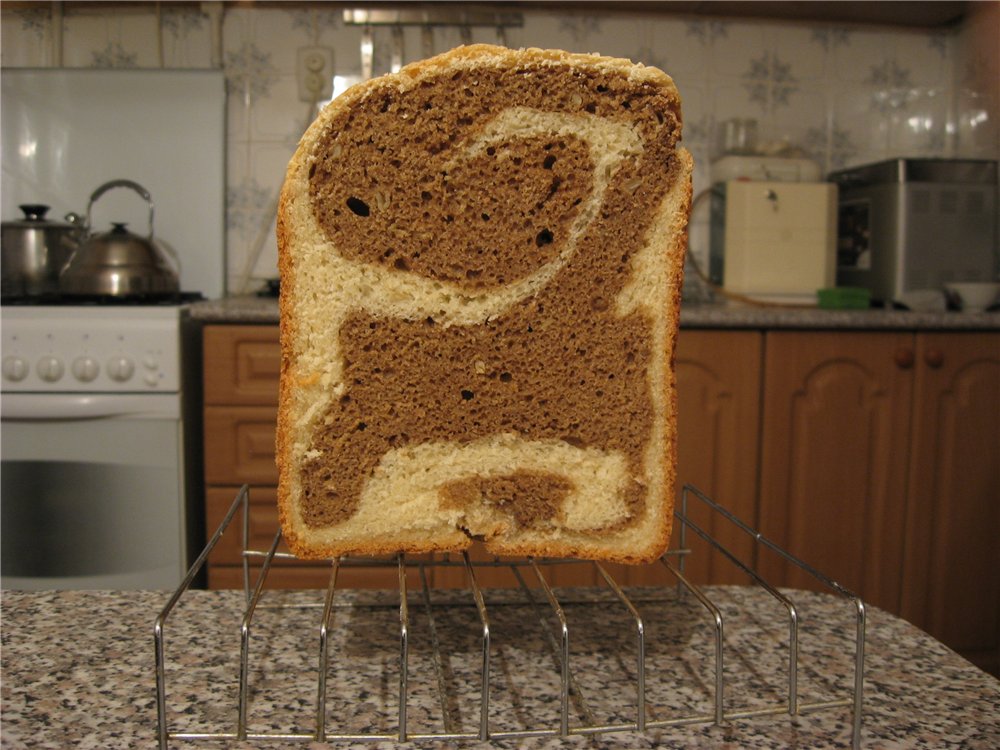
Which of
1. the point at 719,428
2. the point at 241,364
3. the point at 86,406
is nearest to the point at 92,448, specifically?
the point at 86,406

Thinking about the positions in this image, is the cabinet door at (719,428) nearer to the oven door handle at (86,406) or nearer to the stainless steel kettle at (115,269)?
the oven door handle at (86,406)

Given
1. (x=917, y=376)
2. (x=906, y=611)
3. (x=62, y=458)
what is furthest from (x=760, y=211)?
(x=62, y=458)

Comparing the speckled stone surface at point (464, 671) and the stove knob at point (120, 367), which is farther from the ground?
the stove knob at point (120, 367)

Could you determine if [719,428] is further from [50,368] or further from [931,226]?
[50,368]

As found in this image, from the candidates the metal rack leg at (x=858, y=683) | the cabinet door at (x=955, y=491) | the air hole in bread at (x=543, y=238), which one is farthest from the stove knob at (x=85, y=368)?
the cabinet door at (x=955, y=491)

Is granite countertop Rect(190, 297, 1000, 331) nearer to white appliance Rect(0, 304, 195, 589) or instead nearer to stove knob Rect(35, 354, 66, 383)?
white appliance Rect(0, 304, 195, 589)
